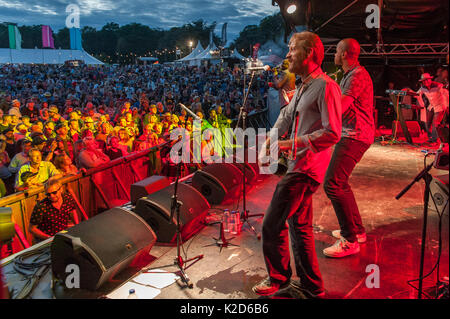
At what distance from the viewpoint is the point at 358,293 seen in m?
2.73

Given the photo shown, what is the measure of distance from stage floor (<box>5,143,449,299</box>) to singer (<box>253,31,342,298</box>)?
0.34 meters

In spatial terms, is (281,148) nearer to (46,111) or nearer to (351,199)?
(351,199)

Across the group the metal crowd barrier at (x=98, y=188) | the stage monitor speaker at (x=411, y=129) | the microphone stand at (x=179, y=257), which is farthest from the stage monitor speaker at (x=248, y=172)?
the stage monitor speaker at (x=411, y=129)

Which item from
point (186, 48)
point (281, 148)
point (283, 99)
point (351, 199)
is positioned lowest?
point (351, 199)

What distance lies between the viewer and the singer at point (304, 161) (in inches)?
90.2

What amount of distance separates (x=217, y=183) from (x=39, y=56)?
31.5 metres

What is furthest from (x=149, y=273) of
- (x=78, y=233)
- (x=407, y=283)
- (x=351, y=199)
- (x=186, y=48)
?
(x=186, y=48)

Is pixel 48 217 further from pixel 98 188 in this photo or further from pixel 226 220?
pixel 226 220

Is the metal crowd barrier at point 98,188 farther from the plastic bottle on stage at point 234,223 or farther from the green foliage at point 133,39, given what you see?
the green foliage at point 133,39

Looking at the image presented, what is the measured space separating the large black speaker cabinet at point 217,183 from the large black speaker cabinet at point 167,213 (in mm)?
810

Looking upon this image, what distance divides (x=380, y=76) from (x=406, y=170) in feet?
23.4

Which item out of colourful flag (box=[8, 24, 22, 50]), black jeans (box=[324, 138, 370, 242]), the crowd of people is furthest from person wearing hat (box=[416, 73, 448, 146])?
colourful flag (box=[8, 24, 22, 50])

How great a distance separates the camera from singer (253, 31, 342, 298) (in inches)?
90.2

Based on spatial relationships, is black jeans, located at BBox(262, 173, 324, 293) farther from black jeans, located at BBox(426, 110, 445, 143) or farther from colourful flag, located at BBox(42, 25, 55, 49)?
colourful flag, located at BBox(42, 25, 55, 49)
